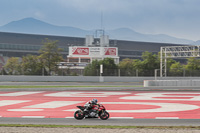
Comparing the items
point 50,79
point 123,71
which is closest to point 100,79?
point 123,71

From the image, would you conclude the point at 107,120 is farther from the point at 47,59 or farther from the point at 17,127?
the point at 47,59

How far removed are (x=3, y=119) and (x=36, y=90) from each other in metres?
21.0

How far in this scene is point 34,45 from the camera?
13100 centimetres

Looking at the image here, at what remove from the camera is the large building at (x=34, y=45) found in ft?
408

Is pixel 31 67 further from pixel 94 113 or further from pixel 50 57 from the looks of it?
pixel 94 113

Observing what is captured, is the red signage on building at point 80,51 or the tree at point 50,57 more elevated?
the red signage on building at point 80,51

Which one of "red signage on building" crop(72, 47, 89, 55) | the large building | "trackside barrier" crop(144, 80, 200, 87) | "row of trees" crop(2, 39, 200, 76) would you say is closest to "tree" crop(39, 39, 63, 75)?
"row of trees" crop(2, 39, 200, 76)

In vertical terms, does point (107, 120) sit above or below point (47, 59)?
below

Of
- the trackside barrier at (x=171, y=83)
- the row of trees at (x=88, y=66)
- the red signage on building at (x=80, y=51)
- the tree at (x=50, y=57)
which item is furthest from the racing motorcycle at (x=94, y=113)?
the red signage on building at (x=80, y=51)

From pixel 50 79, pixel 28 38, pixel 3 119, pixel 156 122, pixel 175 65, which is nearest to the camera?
pixel 156 122

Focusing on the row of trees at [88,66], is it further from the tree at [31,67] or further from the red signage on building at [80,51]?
the red signage on building at [80,51]

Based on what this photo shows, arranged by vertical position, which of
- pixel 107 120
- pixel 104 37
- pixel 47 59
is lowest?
pixel 107 120

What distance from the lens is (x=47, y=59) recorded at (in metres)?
81.4

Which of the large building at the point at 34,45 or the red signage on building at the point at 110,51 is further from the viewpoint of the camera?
the large building at the point at 34,45
